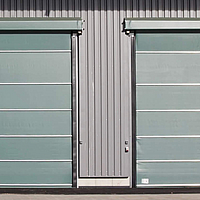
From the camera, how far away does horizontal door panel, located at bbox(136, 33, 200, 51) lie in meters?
17.3

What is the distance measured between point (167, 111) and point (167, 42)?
5.95 ft

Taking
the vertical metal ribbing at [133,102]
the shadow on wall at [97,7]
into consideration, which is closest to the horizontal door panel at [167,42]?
the vertical metal ribbing at [133,102]

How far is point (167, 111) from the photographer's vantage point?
56.5 feet

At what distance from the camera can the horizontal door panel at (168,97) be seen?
1723 cm

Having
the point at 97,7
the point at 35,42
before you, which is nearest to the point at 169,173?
the point at 97,7

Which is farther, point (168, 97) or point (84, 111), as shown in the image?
point (168, 97)

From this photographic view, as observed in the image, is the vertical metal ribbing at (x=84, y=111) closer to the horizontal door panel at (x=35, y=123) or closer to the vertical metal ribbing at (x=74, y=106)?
the vertical metal ribbing at (x=74, y=106)

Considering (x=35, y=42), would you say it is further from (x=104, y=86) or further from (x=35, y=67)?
(x=104, y=86)

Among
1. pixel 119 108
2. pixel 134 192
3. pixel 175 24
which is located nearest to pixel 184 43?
pixel 175 24

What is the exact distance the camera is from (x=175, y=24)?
56.2 feet

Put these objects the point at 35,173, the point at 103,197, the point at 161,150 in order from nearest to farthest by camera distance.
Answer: the point at 103,197
the point at 35,173
the point at 161,150

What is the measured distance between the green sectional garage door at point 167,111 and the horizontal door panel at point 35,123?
193 cm

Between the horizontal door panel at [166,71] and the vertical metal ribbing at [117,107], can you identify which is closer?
the vertical metal ribbing at [117,107]

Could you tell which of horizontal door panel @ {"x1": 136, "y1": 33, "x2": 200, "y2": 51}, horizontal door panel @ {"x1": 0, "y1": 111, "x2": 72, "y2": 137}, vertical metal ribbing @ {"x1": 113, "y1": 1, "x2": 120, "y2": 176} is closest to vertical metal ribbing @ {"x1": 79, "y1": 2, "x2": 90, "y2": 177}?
horizontal door panel @ {"x1": 0, "y1": 111, "x2": 72, "y2": 137}
